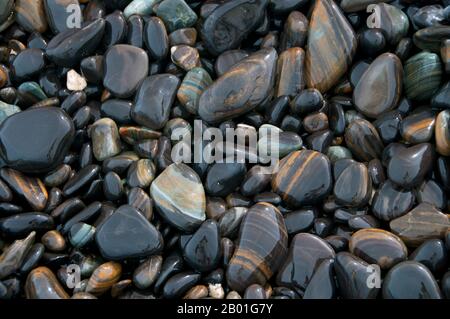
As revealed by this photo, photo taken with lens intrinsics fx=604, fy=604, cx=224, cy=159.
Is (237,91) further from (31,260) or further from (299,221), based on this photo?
(31,260)

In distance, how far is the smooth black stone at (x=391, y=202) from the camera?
2.52m

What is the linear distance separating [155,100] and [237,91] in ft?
1.28

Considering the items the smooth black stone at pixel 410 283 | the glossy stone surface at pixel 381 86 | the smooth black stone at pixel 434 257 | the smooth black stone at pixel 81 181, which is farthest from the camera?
the glossy stone surface at pixel 381 86

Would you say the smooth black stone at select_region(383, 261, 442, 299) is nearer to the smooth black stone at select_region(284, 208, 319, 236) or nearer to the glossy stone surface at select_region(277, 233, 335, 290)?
the glossy stone surface at select_region(277, 233, 335, 290)

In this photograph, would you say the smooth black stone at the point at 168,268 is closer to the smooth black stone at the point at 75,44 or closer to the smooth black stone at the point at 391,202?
the smooth black stone at the point at 391,202

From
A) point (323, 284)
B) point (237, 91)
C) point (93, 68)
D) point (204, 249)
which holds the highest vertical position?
point (93, 68)

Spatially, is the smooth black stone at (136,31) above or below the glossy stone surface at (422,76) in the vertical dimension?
above

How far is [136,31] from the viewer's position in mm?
3035

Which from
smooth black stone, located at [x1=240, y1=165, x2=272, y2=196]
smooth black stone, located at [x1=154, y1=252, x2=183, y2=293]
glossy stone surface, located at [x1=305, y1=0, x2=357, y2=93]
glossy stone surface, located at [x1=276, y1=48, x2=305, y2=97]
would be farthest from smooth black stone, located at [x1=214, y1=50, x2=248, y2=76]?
smooth black stone, located at [x1=154, y1=252, x2=183, y2=293]

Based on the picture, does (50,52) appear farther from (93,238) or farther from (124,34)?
(93,238)

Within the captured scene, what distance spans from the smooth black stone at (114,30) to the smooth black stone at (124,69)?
0.29 ft

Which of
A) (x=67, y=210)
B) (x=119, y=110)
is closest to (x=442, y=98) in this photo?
(x=119, y=110)

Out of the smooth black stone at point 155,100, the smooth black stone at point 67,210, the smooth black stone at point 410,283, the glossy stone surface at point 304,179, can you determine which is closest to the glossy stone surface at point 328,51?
the glossy stone surface at point 304,179

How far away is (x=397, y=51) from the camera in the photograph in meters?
2.88
